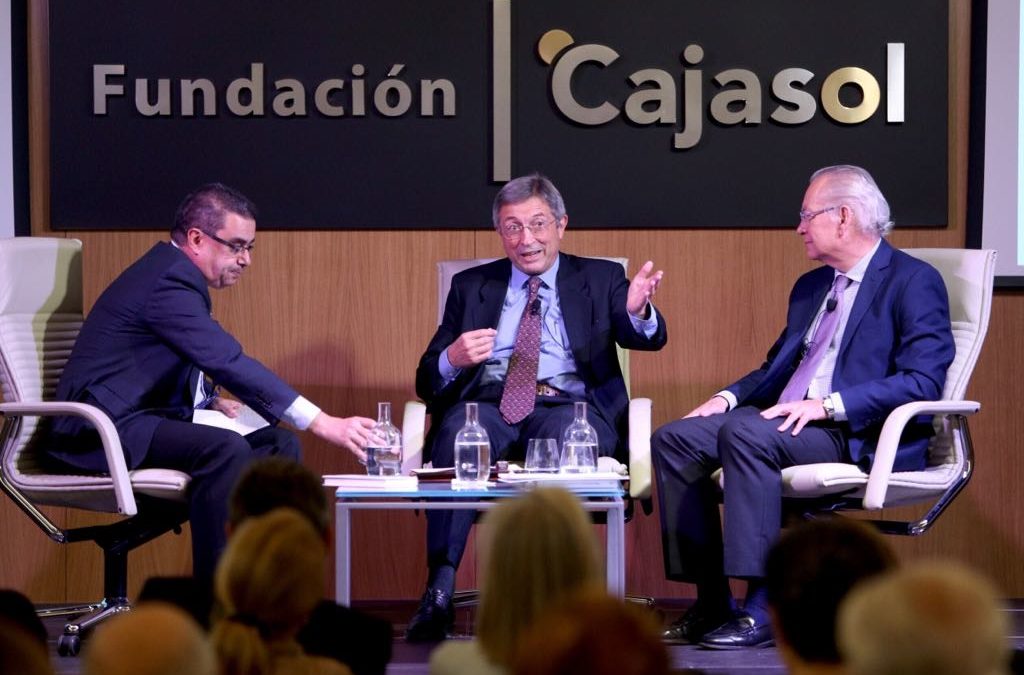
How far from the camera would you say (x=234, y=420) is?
446cm

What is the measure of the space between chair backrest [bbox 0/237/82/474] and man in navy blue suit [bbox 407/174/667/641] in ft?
3.70

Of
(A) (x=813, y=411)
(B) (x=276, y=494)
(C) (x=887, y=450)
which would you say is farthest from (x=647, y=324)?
(B) (x=276, y=494)

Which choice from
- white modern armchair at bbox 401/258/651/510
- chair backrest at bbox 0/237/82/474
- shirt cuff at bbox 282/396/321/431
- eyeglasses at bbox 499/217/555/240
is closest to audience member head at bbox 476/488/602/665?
white modern armchair at bbox 401/258/651/510

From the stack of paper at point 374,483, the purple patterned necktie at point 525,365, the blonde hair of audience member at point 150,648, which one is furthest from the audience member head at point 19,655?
the purple patterned necktie at point 525,365

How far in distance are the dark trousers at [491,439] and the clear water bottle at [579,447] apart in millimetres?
319

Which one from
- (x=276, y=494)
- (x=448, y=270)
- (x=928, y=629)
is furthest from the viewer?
(x=448, y=270)

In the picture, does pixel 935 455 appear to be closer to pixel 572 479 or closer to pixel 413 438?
pixel 572 479

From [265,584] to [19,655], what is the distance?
1.25 feet

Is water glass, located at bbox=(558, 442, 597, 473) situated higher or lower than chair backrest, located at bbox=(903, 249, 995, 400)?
lower

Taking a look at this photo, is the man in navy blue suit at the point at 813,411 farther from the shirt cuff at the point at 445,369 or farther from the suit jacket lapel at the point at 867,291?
the shirt cuff at the point at 445,369

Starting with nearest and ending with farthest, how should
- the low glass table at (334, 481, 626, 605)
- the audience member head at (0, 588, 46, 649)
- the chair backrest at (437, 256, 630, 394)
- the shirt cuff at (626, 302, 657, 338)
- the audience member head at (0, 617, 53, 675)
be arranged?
the audience member head at (0, 617, 53, 675) → the audience member head at (0, 588, 46, 649) → the low glass table at (334, 481, 626, 605) → the shirt cuff at (626, 302, 657, 338) → the chair backrest at (437, 256, 630, 394)

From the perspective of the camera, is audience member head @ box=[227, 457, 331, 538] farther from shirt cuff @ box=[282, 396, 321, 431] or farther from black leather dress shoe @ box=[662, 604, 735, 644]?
black leather dress shoe @ box=[662, 604, 735, 644]

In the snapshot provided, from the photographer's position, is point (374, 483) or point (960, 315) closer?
point (374, 483)

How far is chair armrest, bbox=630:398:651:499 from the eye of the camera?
417cm
